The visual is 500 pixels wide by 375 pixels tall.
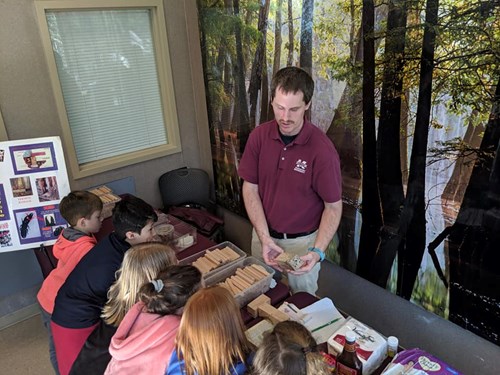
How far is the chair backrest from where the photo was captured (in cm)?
370

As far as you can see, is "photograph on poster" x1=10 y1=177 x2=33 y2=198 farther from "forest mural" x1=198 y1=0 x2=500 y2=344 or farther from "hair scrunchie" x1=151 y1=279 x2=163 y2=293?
"forest mural" x1=198 y1=0 x2=500 y2=344

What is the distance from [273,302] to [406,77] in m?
1.46

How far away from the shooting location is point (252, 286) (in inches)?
74.8

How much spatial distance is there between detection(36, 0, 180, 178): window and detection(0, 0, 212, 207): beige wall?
0.08m

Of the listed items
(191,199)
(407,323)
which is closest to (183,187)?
(191,199)

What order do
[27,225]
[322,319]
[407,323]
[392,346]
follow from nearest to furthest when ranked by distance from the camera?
1. [392,346]
2. [322,319]
3. [407,323]
4. [27,225]

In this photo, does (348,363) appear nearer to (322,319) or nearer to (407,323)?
(322,319)

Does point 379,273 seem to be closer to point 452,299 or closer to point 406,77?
point 452,299

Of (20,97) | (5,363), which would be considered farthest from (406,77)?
(5,363)

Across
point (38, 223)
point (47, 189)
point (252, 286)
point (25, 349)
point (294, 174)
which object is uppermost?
point (294, 174)

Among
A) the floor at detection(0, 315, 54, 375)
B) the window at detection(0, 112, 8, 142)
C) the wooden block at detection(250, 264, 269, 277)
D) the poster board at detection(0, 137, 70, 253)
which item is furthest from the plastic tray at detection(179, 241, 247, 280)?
the window at detection(0, 112, 8, 142)

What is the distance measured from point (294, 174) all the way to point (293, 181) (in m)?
0.04

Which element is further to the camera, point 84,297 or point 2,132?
point 2,132

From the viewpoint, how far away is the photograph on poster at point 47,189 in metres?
2.65
